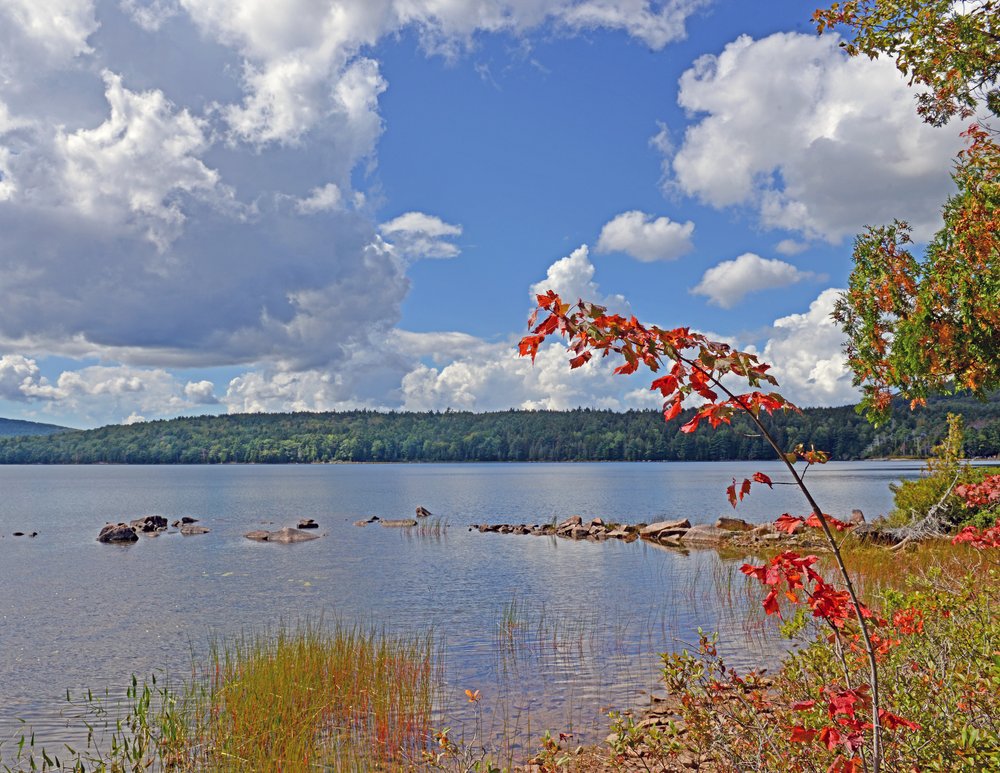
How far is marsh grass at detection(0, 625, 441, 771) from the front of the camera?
978 cm

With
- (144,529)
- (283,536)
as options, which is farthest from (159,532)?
(283,536)

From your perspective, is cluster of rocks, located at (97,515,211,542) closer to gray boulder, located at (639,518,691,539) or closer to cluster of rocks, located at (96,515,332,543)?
cluster of rocks, located at (96,515,332,543)

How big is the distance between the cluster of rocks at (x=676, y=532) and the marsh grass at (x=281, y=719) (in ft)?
75.8

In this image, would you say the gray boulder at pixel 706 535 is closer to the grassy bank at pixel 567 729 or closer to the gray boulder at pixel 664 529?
the gray boulder at pixel 664 529

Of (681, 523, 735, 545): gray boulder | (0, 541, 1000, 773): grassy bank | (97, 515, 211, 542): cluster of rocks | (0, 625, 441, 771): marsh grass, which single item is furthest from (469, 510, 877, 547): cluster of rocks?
(0, 625, 441, 771): marsh grass

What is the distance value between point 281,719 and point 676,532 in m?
33.9

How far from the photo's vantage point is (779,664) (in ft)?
50.6

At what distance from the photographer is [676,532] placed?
4244 cm

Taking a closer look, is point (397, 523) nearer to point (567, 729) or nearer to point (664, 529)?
point (664, 529)

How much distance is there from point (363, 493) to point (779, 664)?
86.0 m

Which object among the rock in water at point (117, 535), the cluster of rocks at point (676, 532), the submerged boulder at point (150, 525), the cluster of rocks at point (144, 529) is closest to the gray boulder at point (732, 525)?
the cluster of rocks at point (676, 532)

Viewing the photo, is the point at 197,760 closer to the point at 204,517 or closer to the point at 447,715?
the point at 447,715

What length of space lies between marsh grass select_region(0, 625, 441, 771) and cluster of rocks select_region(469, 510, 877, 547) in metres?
23.1

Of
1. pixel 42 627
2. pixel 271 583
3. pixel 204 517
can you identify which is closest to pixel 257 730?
pixel 42 627
